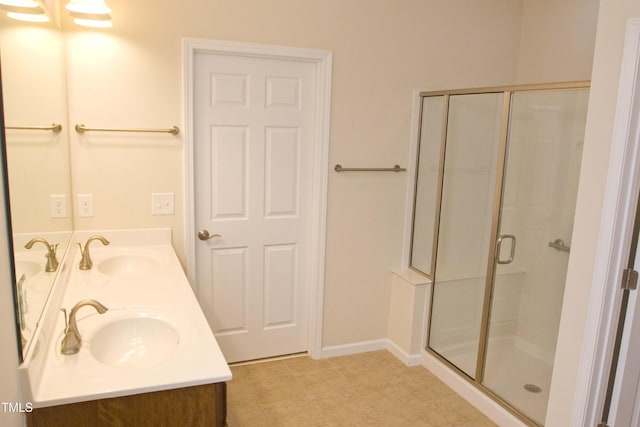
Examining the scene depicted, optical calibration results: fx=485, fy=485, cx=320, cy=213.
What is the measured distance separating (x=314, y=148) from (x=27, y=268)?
2.06 m

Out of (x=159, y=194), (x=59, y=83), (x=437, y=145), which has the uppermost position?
(x=59, y=83)

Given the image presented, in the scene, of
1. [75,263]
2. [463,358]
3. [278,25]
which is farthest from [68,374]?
[463,358]

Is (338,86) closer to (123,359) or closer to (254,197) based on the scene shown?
(254,197)

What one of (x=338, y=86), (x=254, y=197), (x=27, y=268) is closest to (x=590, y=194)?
(x=338, y=86)

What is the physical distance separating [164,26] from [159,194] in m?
0.94

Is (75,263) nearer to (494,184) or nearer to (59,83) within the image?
(59,83)

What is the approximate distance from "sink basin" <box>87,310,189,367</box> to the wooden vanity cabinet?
0.26 meters

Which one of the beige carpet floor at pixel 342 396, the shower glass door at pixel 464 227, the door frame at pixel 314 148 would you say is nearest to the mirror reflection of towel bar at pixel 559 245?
the shower glass door at pixel 464 227

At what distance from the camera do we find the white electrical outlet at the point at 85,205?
264 cm

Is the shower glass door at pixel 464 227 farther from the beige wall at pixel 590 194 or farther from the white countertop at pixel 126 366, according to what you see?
A: the white countertop at pixel 126 366

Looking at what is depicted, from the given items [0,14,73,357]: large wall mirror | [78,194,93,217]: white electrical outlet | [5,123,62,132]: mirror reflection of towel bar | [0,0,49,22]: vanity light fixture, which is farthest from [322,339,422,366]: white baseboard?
[0,0,49,22]: vanity light fixture

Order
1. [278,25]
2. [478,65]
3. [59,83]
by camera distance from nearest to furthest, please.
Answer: [59,83], [278,25], [478,65]

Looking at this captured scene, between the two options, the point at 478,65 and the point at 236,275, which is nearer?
the point at 236,275

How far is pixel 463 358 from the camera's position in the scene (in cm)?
316
